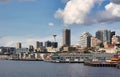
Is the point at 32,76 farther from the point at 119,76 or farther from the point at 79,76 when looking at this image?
the point at 119,76

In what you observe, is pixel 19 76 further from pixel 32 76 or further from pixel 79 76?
pixel 79 76

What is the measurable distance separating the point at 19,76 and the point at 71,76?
13.3 m

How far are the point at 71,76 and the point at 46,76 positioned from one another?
6.53m

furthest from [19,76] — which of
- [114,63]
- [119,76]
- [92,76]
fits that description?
[114,63]

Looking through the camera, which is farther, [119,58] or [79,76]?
[119,58]

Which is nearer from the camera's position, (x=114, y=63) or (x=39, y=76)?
(x=39, y=76)

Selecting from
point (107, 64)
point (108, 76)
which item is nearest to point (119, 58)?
point (107, 64)

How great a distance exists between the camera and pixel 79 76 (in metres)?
106

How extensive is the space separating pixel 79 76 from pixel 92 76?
4.12 meters

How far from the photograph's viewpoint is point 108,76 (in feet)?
358

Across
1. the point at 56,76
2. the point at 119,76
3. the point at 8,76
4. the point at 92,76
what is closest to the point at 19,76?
the point at 8,76

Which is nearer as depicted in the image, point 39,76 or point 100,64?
point 39,76

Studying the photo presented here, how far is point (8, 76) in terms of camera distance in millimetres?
105375

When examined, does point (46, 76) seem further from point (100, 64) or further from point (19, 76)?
point (100, 64)
